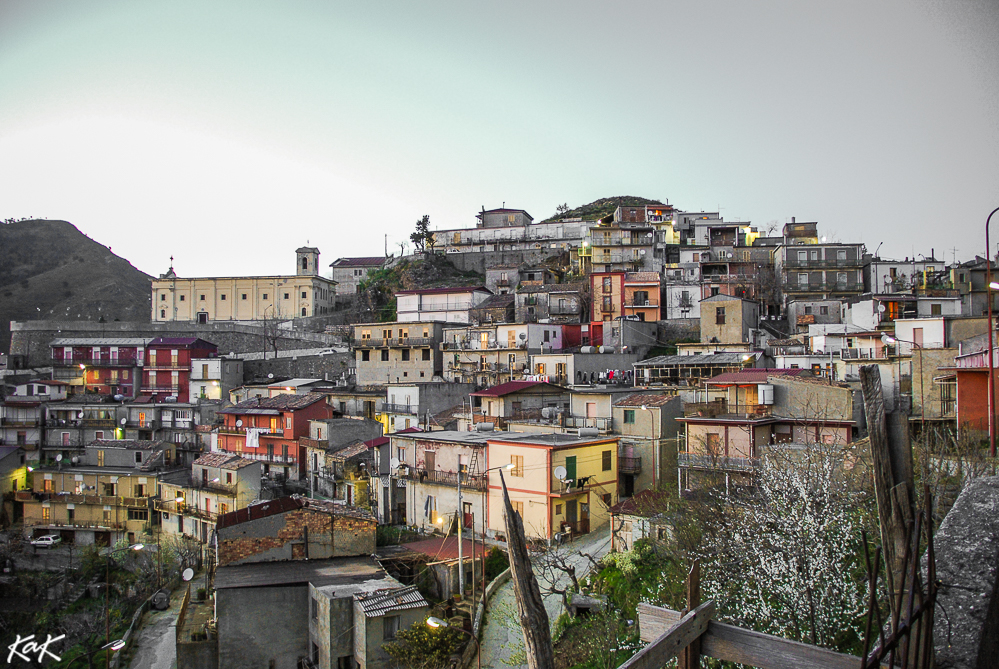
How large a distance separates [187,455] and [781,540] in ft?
134

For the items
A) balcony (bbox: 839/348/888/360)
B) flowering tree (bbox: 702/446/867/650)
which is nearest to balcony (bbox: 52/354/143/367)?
balcony (bbox: 839/348/888/360)

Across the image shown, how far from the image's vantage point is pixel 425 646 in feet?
55.2

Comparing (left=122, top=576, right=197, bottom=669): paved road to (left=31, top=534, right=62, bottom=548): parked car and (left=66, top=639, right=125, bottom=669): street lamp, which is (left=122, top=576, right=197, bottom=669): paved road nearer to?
(left=66, top=639, right=125, bottom=669): street lamp

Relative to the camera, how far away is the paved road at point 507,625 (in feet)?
53.6

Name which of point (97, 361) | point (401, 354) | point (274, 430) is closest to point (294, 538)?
point (274, 430)

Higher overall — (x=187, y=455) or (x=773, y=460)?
(x=773, y=460)

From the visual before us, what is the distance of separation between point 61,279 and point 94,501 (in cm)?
10697

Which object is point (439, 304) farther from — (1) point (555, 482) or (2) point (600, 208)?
(2) point (600, 208)

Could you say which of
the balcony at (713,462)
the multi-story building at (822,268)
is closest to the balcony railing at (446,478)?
the balcony at (713,462)

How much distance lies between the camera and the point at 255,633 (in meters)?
19.3

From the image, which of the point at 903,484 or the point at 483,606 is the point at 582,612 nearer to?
the point at 483,606

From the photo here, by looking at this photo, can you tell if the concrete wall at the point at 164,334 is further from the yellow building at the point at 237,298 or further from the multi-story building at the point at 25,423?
the multi-story building at the point at 25,423

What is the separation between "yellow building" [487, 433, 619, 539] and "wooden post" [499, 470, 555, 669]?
64.7ft

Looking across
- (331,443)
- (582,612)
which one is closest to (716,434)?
(582,612)
